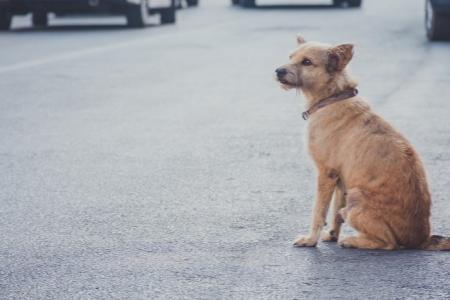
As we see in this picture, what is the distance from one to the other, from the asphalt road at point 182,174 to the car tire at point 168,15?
6.31 metres

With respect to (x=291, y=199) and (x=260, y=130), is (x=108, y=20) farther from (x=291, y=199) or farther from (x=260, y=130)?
(x=291, y=199)

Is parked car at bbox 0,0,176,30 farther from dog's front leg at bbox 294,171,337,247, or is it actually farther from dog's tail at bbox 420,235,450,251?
dog's tail at bbox 420,235,450,251

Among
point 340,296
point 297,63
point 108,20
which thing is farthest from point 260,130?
point 108,20

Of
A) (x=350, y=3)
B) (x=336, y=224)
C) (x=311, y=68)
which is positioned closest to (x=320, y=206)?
(x=336, y=224)

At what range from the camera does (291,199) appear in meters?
6.23

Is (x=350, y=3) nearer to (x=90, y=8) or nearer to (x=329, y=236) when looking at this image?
(x=90, y=8)

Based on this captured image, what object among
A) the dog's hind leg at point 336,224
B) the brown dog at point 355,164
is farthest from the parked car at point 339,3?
the dog's hind leg at point 336,224

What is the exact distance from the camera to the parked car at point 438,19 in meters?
15.2

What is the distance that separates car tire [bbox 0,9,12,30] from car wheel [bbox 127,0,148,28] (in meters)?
2.44

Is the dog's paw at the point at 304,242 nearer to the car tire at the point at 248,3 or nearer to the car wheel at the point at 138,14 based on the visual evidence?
the car wheel at the point at 138,14

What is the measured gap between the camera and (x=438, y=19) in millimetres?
16016

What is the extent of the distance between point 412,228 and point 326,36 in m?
13.0

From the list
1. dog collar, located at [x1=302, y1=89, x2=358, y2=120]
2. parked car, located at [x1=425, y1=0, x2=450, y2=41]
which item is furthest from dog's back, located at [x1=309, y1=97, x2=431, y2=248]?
parked car, located at [x1=425, y1=0, x2=450, y2=41]

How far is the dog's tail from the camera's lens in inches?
194
